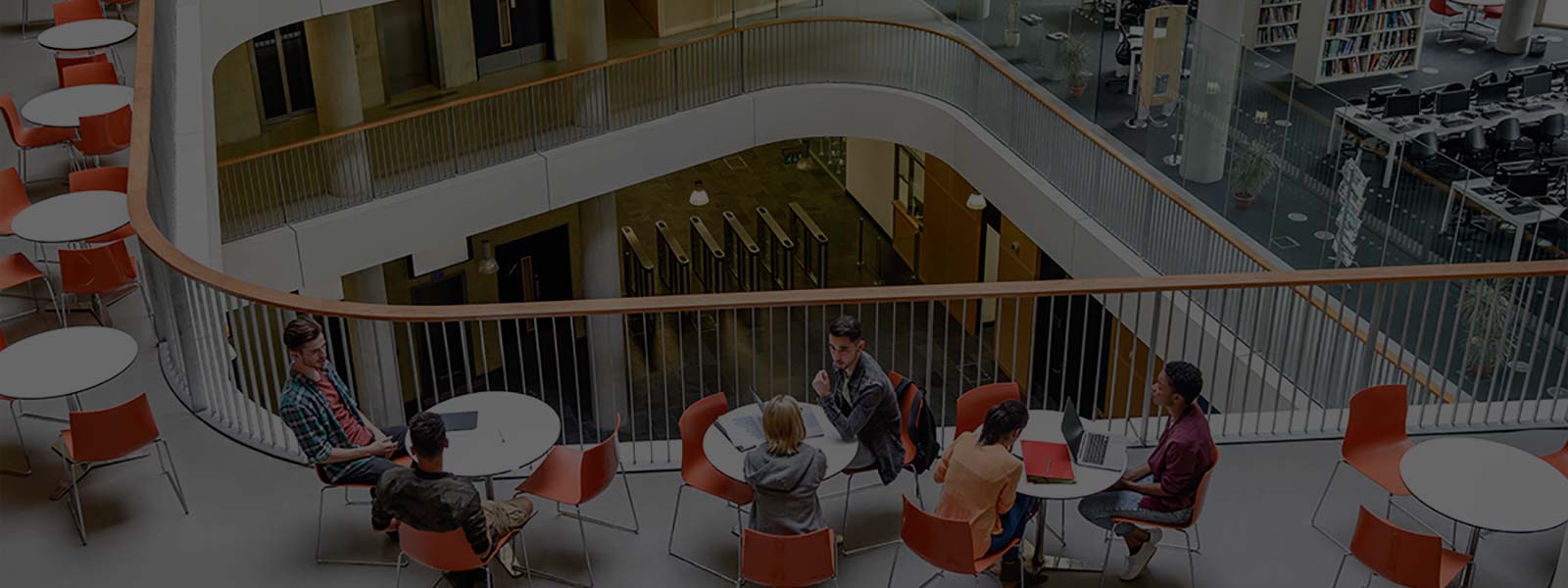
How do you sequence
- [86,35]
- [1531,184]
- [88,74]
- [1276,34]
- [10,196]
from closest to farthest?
[10,196]
[88,74]
[86,35]
[1531,184]
[1276,34]

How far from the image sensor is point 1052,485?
248 inches

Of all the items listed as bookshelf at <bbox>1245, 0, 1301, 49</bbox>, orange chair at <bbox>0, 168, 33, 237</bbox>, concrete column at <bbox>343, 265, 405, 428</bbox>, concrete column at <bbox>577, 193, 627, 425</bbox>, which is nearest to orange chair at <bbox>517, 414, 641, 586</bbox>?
orange chair at <bbox>0, 168, 33, 237</bbox>

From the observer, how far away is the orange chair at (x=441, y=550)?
5.92 meters

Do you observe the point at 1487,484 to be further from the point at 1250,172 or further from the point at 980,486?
the point at 1250,172

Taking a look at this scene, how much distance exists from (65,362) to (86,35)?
174 inches

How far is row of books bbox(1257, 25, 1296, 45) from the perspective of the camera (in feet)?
61.8

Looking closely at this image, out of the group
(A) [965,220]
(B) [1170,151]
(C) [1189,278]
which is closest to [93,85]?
(C) [1189,278]

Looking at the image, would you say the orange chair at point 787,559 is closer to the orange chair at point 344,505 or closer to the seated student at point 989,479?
the seated student at point 989,479

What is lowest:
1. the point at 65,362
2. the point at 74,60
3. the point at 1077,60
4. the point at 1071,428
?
the point at 1077,60

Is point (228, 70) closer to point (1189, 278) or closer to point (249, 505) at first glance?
point (249, 505)

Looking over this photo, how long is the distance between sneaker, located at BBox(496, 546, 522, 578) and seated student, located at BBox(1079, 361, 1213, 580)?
2.54 meters

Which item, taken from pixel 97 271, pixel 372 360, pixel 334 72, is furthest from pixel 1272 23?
pixel 97 271

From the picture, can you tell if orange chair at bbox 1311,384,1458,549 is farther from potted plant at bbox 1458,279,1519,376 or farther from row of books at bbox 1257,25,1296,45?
row of books at bbox 1257,25,1296,45

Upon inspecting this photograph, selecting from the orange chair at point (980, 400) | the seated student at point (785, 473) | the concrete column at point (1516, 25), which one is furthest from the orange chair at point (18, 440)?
the concrete column at point (1516, 25)
